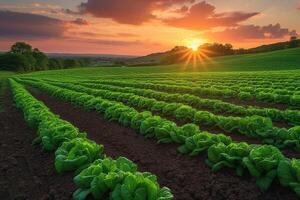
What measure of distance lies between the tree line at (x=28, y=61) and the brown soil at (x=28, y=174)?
354 feet

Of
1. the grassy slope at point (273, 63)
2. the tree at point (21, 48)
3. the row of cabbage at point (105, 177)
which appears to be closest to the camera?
the row of cabbage at point (105, 177)

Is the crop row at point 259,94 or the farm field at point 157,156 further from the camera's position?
the crop row at point 259,94

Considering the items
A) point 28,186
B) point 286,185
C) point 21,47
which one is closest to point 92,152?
point 28,186

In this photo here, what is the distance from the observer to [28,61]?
12188cm

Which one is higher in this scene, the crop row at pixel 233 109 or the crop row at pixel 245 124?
the crop row at pixel 245 124

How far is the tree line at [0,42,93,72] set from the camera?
114875mm

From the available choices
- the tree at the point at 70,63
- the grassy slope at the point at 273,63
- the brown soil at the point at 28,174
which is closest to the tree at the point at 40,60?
the tree at the point at 70,63

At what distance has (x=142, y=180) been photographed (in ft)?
17.5

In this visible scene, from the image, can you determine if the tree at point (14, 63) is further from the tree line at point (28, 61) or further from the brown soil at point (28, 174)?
the brown soil at point (28, 174)

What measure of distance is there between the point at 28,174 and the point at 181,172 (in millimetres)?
3059

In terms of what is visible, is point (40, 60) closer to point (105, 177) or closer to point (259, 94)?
point (259, 94)

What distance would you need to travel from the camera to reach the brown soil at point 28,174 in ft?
22.2

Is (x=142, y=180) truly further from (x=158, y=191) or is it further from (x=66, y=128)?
(x=66, y=128)

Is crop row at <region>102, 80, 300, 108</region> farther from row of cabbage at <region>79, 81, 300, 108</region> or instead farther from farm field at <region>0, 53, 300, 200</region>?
farm field at <region>0, 53, 300, 200</region>
